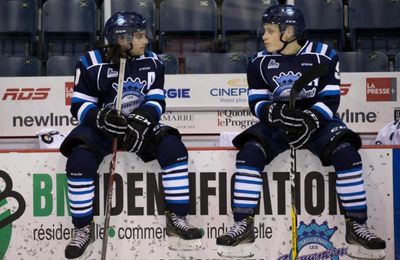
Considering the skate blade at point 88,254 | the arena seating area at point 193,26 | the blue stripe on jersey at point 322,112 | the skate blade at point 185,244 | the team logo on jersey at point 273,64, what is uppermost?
the arena seating area at point 193,26

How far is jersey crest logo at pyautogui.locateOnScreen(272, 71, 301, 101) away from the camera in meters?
3.46

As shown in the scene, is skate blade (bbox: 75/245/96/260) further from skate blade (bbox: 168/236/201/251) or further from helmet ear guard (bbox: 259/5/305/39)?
helmet ear guard (bbox: 259/5/305/39)

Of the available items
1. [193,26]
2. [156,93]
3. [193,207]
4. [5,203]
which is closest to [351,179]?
[193,207]

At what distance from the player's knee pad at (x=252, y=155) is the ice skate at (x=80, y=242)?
704 millimetres

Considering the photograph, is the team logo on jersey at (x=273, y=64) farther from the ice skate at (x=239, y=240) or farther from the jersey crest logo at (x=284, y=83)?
the ice skate at (x=239, y=240)

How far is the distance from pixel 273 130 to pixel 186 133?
1813 millimetres

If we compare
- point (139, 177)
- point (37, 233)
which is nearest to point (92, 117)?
point (139, 177)

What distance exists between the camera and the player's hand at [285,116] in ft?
10.7

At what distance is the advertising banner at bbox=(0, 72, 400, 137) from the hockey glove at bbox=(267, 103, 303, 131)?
1.86 metres

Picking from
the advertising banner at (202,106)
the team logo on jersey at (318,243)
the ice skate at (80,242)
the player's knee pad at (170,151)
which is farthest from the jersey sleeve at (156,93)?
the advertising banner at (202,106)

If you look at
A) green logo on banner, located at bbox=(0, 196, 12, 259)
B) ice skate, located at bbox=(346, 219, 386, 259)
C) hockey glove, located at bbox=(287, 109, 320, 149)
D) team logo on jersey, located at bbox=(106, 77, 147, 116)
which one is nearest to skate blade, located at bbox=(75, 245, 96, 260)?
green logo on banner, located at bbox=(0, 196, 12, 259)

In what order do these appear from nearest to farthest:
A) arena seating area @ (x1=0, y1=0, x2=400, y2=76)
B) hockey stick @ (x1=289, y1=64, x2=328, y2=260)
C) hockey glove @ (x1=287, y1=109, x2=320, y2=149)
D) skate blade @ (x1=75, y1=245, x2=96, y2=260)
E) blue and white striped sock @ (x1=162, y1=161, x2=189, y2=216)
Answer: hockey stick @ (x1=289, y1=64, x2=328, y2=260) → hockey glove @ (x1=287, y1=109, x2=320, y2=149) → blue and white striped sock @ (x1=162, y1=161, x2=189, y2=216) → skate blade @ (x1=75, y1=245, x2=96, y2=260) → arena seating area @ (x1=0, y1=0, x2=400, y2=76)

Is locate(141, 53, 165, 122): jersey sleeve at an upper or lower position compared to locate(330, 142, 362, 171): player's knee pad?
upper

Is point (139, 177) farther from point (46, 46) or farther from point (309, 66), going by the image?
point (46, 46)
